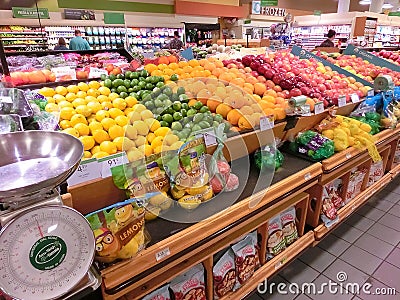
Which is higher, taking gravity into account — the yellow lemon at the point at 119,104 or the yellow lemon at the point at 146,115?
the yellow lemon at the point at 119,104

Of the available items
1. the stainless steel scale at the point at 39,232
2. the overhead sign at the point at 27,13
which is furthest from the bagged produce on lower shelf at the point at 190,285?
the overhead sign at the point at 27,13

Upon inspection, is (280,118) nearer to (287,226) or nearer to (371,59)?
(287,226)

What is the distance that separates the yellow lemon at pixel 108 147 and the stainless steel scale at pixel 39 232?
39cm

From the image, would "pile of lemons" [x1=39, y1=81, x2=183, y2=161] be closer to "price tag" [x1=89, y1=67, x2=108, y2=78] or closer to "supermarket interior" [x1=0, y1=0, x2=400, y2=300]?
"supermarket interior" [x1=0, y1=0, x2=400, y2=300]

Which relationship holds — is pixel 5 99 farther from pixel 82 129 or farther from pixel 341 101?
pixel 341 101

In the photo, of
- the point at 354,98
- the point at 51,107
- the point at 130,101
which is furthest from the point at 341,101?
the point at 51,107

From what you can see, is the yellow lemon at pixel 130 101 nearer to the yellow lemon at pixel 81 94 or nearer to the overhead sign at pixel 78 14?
the yellow lemon at pixel 81 94

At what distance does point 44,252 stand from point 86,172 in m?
0.46

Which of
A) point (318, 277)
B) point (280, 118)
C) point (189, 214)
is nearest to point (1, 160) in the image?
point (189, 214)

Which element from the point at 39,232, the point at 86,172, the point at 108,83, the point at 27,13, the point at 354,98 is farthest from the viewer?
the point at 27,13

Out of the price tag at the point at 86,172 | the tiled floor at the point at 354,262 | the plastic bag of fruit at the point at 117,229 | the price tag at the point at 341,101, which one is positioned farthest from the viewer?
the price tag at the point at 341,101

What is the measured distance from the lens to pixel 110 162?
1258 mm

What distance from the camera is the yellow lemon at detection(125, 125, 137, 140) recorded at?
147 cm

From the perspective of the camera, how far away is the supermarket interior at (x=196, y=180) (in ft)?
2.84
